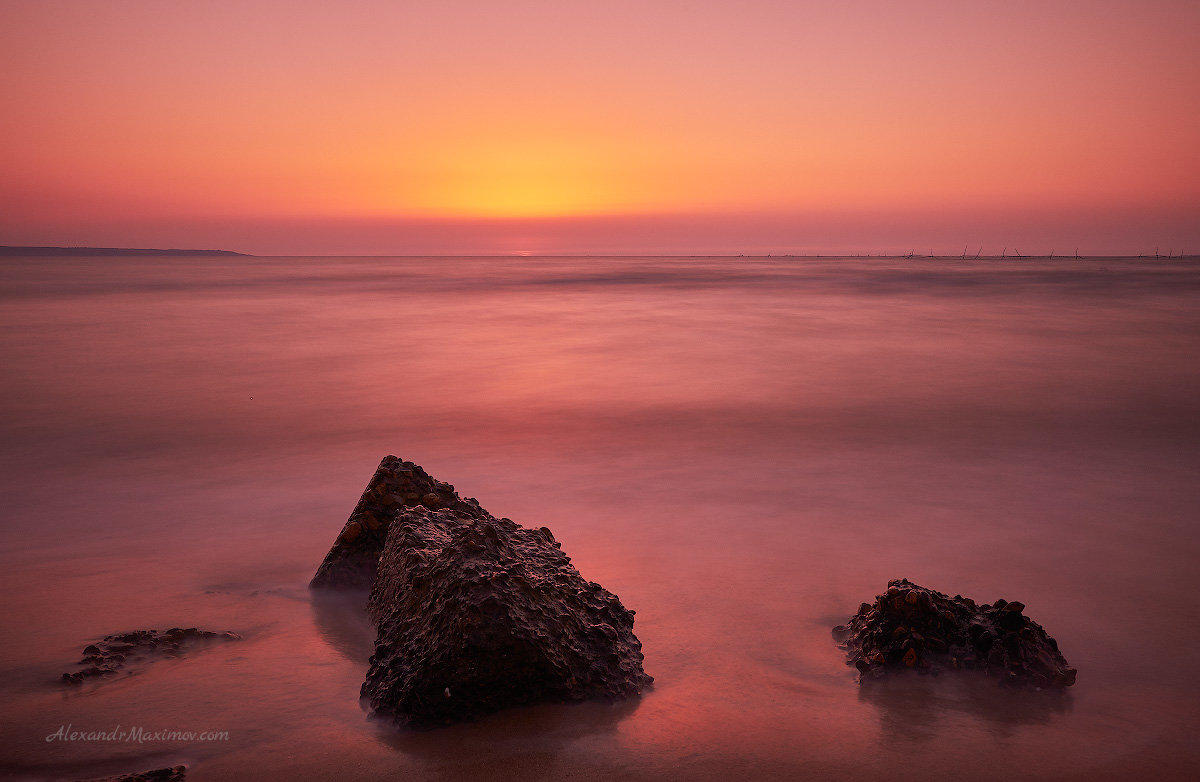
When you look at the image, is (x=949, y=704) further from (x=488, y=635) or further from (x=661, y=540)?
(x=661, y=540)

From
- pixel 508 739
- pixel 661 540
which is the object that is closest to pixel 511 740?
pixel 508 739

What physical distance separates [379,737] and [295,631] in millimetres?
1171

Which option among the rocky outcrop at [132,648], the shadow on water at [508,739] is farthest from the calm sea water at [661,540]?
the rocky outcrop at [132,648]

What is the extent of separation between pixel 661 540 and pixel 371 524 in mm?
1944

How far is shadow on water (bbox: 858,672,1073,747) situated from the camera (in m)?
3.19

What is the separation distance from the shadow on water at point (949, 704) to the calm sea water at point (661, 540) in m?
0.01

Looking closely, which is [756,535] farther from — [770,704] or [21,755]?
[21,755]

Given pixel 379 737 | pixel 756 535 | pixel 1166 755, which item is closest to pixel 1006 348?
pixel 756 535

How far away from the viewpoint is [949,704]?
3.33 m

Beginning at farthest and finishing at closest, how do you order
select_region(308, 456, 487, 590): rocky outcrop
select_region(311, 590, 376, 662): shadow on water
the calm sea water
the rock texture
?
select_region(308, 456, 487, 590): rocky outcrop → select_region(311, 590, 376, 662): shadow on water → the rock texture → the calm sea water

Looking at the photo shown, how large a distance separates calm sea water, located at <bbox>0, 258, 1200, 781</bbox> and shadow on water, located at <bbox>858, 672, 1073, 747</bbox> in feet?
0.04

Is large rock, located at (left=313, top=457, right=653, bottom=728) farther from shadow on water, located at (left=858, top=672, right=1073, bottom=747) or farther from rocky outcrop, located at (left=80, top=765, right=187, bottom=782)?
shadow on water, located at (left=858, top=672, right=1073, bottom=747)

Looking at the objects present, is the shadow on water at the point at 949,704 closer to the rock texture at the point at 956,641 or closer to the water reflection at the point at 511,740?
the rock texture at the point at 956,641

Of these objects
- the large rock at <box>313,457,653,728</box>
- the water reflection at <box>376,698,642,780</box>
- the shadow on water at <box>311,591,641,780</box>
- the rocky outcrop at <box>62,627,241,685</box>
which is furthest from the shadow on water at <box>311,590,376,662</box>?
the water reflection at <box>376,698,642,780</box>
